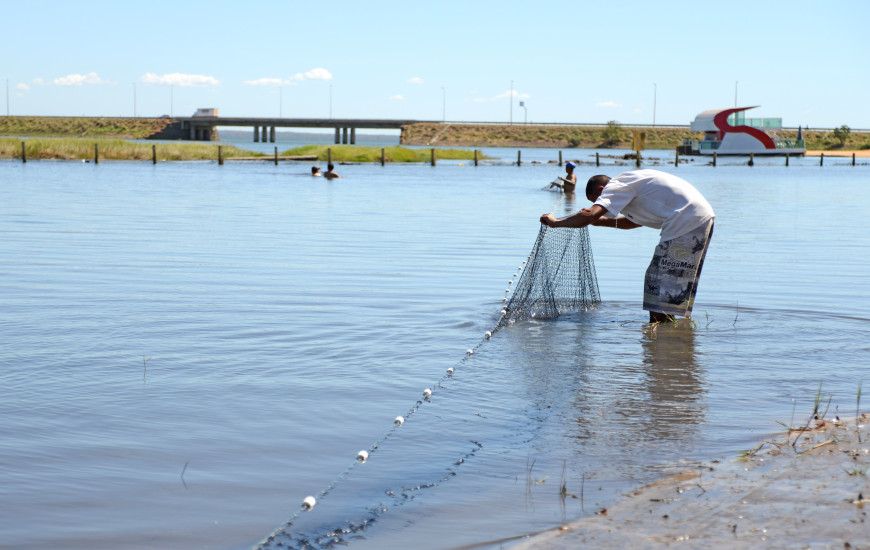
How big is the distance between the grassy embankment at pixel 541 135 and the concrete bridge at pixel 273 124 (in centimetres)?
583

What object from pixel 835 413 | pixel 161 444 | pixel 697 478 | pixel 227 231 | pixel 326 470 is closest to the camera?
pixel 697 478

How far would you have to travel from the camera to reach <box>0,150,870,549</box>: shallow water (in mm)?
4812

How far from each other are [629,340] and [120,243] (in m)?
11.4

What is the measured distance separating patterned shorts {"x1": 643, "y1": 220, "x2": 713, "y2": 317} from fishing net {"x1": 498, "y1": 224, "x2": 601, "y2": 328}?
→ 1.45m

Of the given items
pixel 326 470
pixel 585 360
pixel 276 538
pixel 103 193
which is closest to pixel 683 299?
pixel 585 360

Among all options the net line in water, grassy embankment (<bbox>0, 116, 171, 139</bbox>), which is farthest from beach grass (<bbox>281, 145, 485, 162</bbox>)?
grassy embankment (<bbox>0, 116, 171, 139</bbox>)

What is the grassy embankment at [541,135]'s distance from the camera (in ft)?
507

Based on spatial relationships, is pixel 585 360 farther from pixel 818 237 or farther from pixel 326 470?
pixel 818 237

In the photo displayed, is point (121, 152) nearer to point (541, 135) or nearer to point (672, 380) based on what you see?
point (672, 380)

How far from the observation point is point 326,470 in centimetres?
541

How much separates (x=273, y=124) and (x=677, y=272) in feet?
521

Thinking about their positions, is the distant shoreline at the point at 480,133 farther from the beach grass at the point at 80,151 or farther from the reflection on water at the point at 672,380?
the reflection on water at the point at 672,380

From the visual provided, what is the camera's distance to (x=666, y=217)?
27.8ft

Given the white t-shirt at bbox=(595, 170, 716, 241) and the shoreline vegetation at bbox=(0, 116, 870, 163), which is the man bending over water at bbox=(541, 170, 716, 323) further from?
the shoreline vegetation at bbox=(0, 116, 870, 163)
